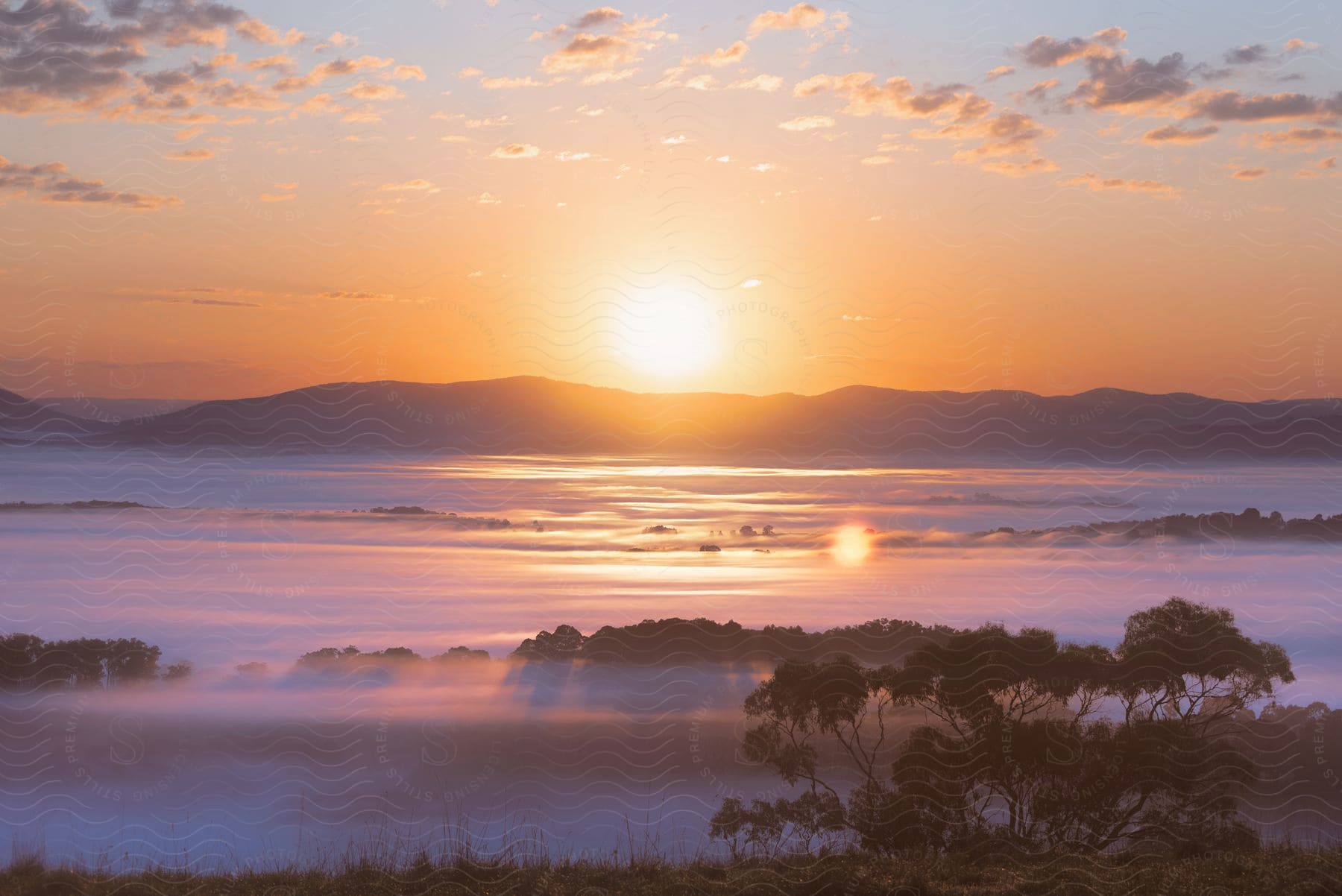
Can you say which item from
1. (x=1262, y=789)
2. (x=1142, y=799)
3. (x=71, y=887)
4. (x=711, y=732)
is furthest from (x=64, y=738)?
(x=1262, y=789)

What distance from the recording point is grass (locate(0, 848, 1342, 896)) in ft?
49.6

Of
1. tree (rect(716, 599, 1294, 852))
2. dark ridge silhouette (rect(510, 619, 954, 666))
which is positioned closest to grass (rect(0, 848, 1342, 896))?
tree (rect(716, 599, 1294, 852))

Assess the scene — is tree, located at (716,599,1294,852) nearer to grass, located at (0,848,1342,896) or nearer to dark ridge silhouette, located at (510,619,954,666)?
dark ridge silhouette, located at (510,619,954,666)

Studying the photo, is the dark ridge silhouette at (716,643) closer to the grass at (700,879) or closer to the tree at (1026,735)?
the tree at (1026,735)

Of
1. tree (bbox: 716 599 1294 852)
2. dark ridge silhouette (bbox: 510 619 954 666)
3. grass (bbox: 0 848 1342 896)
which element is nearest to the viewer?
grass (bbox: 0 848 1342 896)

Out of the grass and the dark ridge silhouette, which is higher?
the dark ridge silhouette

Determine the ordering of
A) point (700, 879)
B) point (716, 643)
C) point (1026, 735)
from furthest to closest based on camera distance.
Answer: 1. point (716, 643)
2. point (1026, 735)
3. point (700, 879)

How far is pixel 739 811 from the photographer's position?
901 inches

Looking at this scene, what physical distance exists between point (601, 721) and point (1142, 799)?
12.2m

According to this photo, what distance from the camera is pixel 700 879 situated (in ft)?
50.6

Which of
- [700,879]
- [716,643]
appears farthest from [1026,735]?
A: [700,879]

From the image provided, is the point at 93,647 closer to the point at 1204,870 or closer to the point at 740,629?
the point at 740,629

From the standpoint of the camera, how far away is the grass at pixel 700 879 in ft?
49.6

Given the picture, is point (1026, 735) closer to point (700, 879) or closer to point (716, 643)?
point (716, 643)
